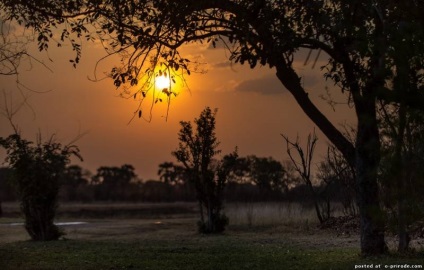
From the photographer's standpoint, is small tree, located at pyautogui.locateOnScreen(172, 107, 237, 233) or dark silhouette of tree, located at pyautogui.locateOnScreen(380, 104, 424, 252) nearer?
dark silhouette of tree, located at pyautogui.locateOnScreen(380, 104, 424, 252)

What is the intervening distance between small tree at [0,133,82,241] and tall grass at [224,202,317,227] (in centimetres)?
924

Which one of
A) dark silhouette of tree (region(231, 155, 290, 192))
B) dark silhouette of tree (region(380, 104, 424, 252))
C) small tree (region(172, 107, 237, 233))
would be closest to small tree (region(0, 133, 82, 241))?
small tree (region(172, 107, 237, 233))

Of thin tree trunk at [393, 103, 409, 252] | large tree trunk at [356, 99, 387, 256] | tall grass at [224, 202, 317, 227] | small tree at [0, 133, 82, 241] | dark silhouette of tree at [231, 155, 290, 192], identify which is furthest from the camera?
dark silhouette of tree at [231, 155, 290, 192]

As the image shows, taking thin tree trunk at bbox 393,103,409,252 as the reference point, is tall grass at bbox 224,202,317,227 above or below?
below

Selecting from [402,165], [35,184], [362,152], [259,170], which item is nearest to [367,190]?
[362,152]

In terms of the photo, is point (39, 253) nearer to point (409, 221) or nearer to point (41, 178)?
point (41, 178)

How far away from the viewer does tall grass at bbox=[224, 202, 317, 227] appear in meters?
26.4

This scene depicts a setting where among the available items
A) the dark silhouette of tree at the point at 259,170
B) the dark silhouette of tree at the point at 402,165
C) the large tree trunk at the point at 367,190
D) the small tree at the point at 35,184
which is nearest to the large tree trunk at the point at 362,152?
the large tree trunk at the point at 367,190

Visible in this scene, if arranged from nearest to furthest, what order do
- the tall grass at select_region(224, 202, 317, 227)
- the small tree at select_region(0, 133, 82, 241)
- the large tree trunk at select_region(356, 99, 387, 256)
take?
the large tree trunk at select_region(356, 99, 387, 256), the small tree at select_region(0, 133, 82, 241), the tall grass at select_region(224, 202, 317, 227)

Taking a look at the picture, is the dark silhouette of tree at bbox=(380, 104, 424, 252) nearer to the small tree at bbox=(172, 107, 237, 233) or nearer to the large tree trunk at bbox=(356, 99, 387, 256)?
the large tree trunk at bbox=(356, 99, 387, 256)

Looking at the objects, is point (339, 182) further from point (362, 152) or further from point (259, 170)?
point (259, 170)

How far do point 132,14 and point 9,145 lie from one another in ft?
29.4

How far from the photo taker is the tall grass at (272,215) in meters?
26.4

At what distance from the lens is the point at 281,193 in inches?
1667
